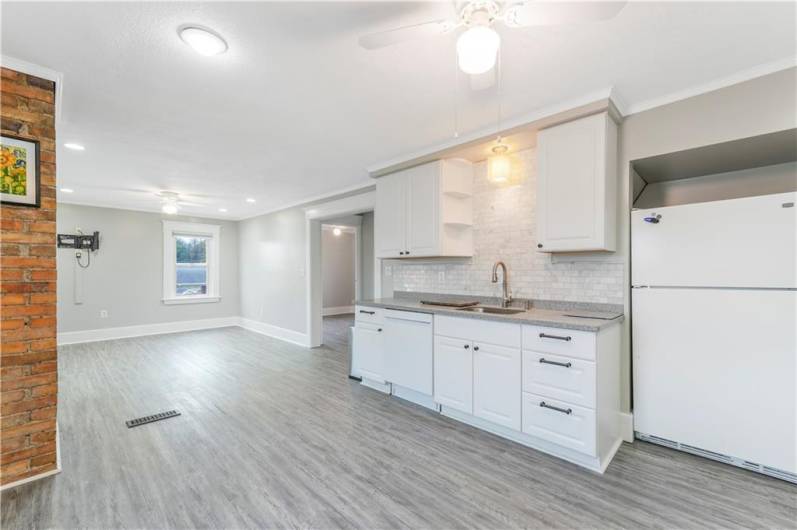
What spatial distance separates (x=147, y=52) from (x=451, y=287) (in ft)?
9.88

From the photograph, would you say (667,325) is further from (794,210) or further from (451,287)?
(451,287)

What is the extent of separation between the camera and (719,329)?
2223mm

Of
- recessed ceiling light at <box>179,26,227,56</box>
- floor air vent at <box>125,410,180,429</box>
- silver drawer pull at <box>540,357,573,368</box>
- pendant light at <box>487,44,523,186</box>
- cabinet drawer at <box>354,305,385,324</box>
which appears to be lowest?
floor air vent at <box>125,410,180,429</box>

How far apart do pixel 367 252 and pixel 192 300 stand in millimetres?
3795

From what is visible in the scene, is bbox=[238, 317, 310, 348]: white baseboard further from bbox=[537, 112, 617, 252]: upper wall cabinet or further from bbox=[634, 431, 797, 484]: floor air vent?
bbox=[634, 431, 797, 484]: floor air vent

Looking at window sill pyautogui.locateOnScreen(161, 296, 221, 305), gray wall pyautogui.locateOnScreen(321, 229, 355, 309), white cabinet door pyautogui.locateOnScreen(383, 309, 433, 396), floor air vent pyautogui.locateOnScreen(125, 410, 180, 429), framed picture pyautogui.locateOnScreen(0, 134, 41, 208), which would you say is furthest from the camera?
gray wall pyautogui.locateOnScreen(321, 229, 355, 309)

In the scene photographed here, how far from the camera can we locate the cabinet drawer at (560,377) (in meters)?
2.13

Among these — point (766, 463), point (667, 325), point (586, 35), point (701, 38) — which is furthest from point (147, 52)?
point (766, 463)

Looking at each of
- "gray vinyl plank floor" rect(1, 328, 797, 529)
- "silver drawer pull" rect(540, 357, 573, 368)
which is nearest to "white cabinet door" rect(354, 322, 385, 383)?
"gray vinyl plank floor" rect(1, 328, 797, 529)

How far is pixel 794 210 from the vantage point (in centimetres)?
200

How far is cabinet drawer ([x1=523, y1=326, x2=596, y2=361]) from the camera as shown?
2123mm

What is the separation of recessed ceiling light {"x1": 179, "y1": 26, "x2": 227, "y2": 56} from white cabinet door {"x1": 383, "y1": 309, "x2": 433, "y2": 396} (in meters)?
2.35

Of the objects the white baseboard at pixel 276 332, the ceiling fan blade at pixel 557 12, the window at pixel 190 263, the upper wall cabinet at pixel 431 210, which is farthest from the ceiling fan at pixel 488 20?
the window at pixel 190 263

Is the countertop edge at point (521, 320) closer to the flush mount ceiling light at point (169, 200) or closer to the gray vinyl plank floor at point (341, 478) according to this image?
the gray vinyl plank floor at point (341, 478)
